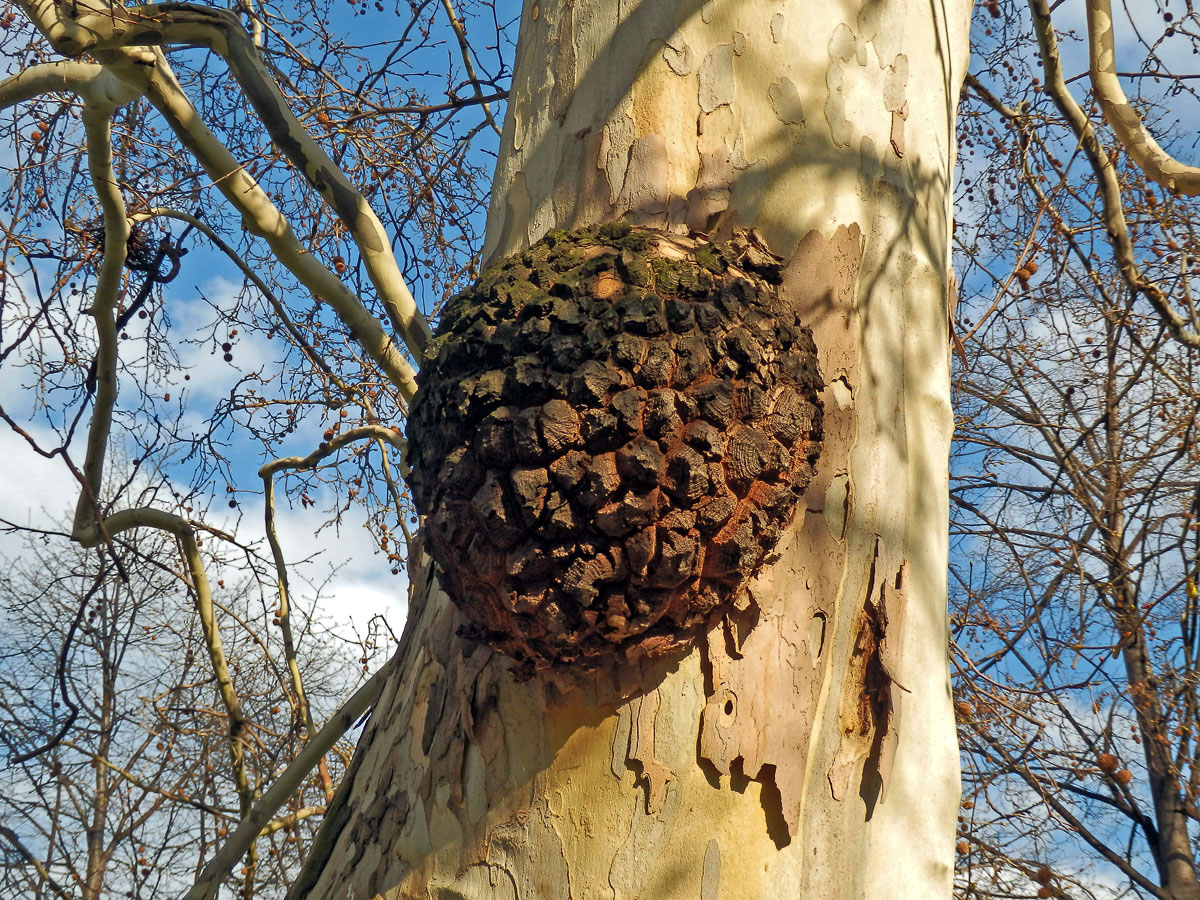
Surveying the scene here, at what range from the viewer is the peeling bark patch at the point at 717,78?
1402mm

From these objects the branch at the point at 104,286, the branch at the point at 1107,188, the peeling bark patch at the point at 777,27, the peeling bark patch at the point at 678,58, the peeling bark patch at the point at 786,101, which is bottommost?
the peeling bark patch at the point at 786,101

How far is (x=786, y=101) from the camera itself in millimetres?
1404

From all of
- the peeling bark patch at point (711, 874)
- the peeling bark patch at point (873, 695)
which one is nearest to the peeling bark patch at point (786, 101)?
the peeling bark patch at point (873, 695)

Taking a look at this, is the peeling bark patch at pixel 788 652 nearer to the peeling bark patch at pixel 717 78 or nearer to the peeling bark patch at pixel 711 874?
the peeling bark patch at pixel 711 874

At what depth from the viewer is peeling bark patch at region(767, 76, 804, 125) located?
1396mm

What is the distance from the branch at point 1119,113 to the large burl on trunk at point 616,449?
3002 mm

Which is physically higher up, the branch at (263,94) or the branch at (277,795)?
the branch at (263,94)

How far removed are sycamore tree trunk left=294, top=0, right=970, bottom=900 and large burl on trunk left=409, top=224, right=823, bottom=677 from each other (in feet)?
0.29

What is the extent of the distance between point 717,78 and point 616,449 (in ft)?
2.12

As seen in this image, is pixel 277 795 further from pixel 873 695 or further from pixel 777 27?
pixel 777 27

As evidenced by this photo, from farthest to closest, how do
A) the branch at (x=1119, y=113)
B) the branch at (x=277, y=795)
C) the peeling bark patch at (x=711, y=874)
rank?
the branch at (x=1119, y=113)
the branch at (x=277, y=795)
the peeling bark patch at (x=711, y=874)

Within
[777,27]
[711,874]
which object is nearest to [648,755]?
[711,874]

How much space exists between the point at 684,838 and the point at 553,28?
51.5 inches

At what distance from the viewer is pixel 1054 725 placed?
12.6 feet
